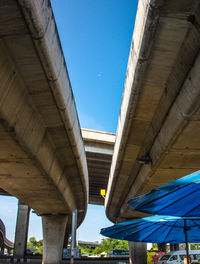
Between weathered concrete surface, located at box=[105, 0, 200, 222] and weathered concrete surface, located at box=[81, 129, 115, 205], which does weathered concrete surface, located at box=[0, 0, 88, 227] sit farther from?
weathered concrete surface, located at box=[81, 129, 115, 205]

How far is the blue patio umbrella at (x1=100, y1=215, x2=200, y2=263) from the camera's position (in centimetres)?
706

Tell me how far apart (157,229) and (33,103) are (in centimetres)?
516

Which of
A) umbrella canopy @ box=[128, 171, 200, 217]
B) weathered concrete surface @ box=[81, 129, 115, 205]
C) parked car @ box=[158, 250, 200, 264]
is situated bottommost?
parked car @ box=[158, 250, 200, 264]

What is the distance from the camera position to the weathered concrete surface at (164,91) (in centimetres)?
479

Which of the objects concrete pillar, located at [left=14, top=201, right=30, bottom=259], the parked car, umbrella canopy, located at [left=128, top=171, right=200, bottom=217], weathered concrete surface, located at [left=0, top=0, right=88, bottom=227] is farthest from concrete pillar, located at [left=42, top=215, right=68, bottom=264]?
concrete pillar, located at [left=14, top=201, right=30, bottom=259]

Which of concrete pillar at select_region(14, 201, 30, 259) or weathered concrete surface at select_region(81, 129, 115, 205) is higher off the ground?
weathered concrete surface at select_region(81, 129, 115, 205)

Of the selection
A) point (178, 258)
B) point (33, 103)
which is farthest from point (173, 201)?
point (178, 258)

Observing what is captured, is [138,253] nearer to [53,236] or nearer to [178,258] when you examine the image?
[178,258]

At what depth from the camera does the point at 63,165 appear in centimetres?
1148

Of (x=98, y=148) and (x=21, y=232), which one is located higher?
(x=98, y=148)

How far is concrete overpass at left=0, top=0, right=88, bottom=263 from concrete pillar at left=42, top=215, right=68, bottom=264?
7.62m

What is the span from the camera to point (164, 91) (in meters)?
6.76

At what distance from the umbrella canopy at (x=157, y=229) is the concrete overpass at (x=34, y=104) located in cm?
332

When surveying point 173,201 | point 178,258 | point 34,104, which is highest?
point 34,104
